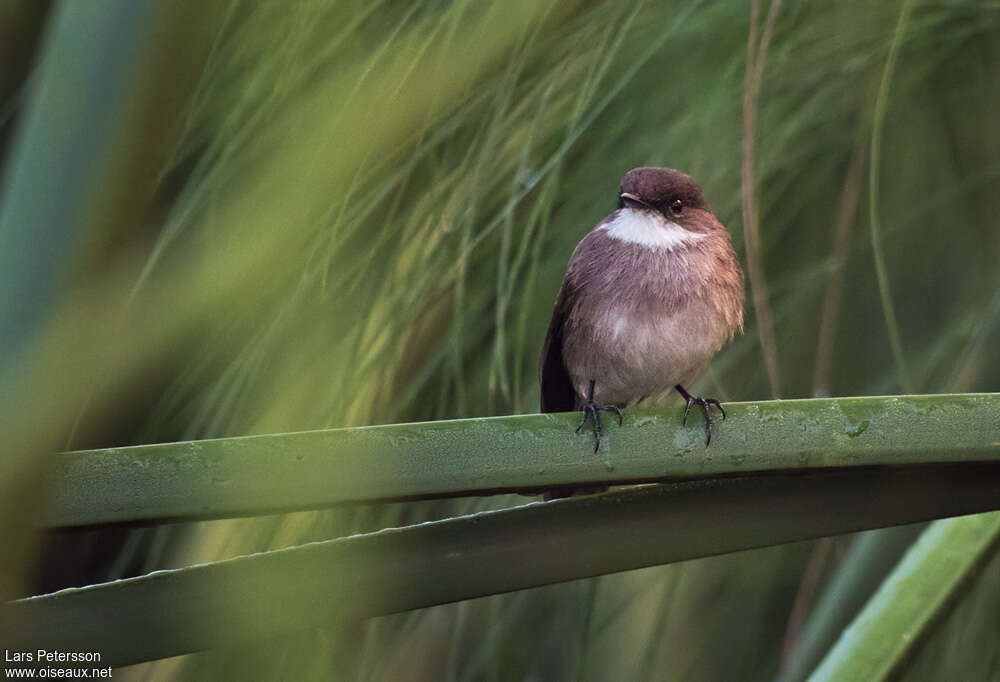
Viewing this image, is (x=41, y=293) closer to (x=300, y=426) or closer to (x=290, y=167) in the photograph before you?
(x=290, y=167)

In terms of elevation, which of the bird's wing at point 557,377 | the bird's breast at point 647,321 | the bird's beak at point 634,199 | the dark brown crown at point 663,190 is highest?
the dark brown crown at point 663,190

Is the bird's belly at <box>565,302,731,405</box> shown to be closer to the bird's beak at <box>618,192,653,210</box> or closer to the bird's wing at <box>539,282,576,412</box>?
the bird's wing at <box>539,282,576,412</box>

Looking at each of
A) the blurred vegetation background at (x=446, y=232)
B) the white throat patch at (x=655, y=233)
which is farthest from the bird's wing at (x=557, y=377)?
the blurred vegetation background at (x=446, y=232)

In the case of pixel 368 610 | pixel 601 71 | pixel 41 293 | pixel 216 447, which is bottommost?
pixel 368 610

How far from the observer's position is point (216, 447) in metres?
0.81

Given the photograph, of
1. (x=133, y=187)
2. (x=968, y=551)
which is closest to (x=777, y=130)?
(x=968, y=551)

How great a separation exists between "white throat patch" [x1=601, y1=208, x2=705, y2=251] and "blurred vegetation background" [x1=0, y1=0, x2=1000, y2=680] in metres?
0.51

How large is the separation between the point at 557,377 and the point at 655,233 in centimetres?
42

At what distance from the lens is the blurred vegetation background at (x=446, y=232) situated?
477 mm

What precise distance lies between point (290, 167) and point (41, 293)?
183 mm

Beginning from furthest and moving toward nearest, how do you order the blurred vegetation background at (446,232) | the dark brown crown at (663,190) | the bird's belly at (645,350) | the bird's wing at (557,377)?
the bird's wing at (557,377) < the bird's belly at (645,350) < the dark brown crown at (663,190) < the blurred vegetation background at (446,232)

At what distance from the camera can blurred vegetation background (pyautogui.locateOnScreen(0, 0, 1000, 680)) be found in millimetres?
477

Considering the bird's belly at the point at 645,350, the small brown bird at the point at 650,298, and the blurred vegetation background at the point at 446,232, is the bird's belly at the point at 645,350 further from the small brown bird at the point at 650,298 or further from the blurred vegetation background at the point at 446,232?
the blurred vegetation background at the point at 446,232

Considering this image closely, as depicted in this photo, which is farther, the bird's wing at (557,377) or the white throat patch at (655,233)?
the bird's wing at (557,377)
